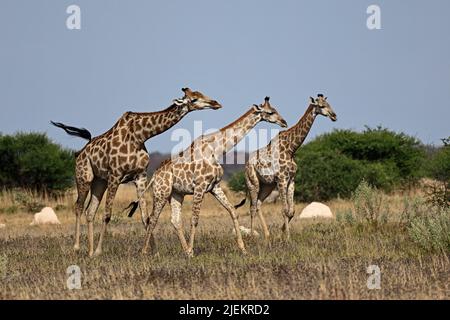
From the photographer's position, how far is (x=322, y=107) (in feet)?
50.8

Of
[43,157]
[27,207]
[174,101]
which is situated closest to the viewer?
[174,101]

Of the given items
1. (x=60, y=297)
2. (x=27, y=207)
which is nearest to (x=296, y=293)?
(x=60, y=297)

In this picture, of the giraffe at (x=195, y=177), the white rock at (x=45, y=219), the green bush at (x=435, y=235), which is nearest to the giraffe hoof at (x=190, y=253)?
the giraffe at (x=195, y=177)

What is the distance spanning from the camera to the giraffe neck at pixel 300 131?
50.2ft

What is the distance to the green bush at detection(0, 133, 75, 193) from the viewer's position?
106 feet

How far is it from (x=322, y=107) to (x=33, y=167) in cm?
1998

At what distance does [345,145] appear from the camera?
34.0 meters

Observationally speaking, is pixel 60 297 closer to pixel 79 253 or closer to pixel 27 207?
pixel 79 253

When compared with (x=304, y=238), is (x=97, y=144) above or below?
above

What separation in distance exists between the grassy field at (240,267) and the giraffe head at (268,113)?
92.2 inches

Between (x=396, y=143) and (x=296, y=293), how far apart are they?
2628 cm

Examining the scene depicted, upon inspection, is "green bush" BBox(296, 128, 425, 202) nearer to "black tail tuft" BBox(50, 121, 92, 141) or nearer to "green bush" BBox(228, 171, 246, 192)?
"green bush" BBox(228, 171, 246, 192)

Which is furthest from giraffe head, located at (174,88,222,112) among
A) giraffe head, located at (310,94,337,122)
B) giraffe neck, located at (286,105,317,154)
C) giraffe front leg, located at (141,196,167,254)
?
giraffe head, located at (310,94,337,122)
